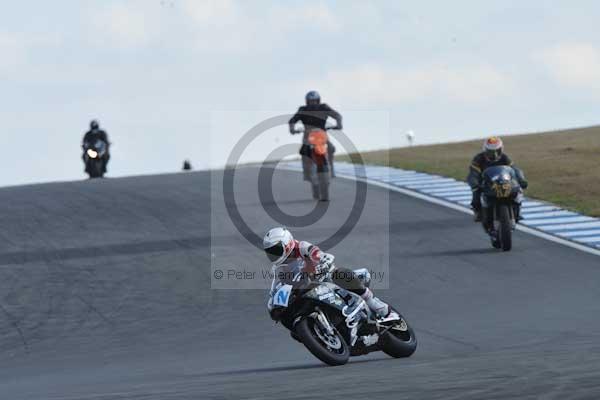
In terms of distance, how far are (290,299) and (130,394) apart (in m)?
1.97

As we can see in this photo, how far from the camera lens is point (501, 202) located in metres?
18.4

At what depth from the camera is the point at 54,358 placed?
13242 millimetres

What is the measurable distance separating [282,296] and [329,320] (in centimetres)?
45

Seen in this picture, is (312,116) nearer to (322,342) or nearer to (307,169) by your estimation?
(307,169)

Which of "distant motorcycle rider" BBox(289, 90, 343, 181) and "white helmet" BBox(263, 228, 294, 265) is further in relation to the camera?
"distant motorcycle rider" BBox(289, 90, 343, 181)

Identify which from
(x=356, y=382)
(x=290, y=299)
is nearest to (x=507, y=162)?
(x=290, y=299)

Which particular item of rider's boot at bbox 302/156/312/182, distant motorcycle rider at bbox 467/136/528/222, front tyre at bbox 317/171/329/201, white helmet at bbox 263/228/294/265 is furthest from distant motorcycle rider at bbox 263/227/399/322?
Result: rider's boot at bbox 302/156/312/182

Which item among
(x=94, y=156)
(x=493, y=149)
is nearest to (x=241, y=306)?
(x=493, y=149)

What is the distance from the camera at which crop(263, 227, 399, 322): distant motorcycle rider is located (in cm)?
1082

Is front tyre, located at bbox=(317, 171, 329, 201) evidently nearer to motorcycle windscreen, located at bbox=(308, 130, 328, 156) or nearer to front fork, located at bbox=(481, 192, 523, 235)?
motorcycle windscreen, located at bbox=(308, 130, 328, 156)

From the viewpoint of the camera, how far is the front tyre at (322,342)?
1047 centimetres

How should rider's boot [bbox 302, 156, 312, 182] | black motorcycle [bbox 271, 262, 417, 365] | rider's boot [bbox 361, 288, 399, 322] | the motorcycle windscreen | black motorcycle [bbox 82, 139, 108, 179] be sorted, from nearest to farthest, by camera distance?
1. black motorcycle [bbox 271, 262, 417, 365]
2. rider's boot [bbox 361, 288, 399, 322]
3. the motorcycle windscreen
4. rider's boot [bbox 302, 156, 312, 182]
5. black motorcycle [bbox 82, 139, 108, 179]

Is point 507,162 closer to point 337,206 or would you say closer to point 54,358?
point 337,206

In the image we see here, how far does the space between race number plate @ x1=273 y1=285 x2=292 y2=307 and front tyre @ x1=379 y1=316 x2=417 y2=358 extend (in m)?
0.99
